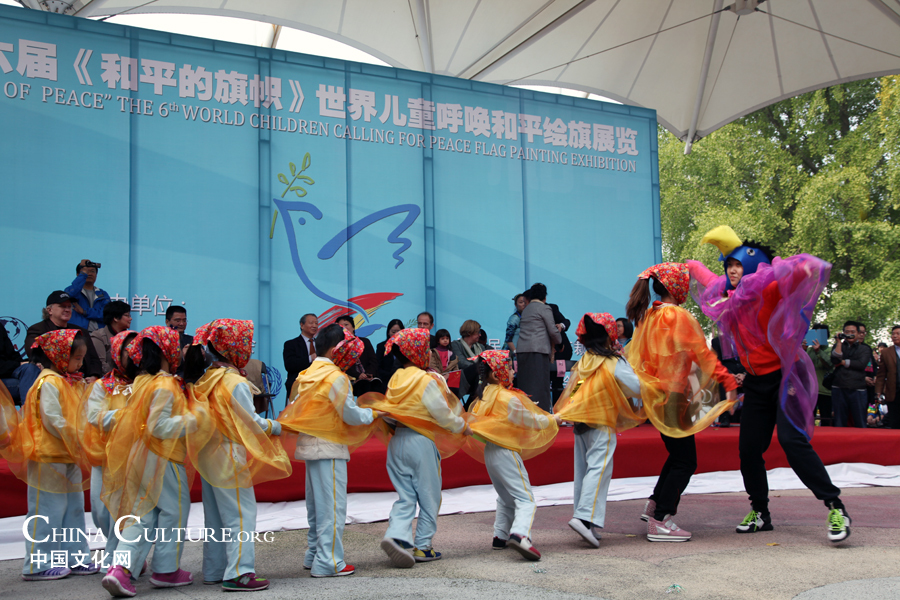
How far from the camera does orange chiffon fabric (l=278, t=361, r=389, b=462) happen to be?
158 inches

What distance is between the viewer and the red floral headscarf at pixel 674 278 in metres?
4.77

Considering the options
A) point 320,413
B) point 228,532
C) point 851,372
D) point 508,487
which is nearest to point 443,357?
point 508,487

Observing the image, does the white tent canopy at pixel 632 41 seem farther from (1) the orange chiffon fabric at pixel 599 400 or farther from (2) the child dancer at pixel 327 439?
(1) the orange chiffon fabric at pixel 599 400

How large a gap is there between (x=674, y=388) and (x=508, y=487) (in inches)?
46.3

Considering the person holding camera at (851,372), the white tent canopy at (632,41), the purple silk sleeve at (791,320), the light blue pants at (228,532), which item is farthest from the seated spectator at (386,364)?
the person holding camera at (851,372)

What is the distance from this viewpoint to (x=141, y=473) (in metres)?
3.76

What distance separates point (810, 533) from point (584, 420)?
1567mm

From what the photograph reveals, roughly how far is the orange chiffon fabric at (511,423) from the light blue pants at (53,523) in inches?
88.9

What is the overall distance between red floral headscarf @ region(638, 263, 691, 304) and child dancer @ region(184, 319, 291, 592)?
2.47 meters

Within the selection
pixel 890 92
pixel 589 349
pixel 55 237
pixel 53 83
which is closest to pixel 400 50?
pixel 53 83

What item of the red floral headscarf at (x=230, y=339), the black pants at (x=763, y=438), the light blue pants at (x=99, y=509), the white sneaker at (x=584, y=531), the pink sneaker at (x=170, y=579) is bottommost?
the pink sneaker at (x=170, y=579)

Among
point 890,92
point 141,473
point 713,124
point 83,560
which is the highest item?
point 890,92

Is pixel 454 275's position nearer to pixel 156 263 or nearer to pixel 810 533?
pixel 156 263

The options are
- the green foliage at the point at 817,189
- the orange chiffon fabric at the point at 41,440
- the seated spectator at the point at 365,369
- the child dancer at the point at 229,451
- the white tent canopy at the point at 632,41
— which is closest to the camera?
the child dancer at the point at 229,451
